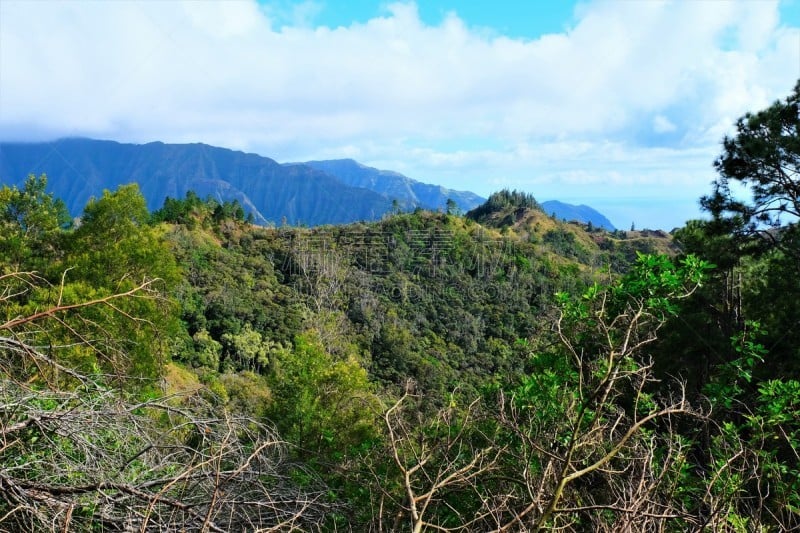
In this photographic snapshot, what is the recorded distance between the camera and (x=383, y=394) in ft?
83.8

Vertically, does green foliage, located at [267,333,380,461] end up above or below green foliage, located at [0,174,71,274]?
below

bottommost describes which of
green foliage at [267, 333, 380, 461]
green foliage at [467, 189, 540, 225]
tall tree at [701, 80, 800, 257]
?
green foliage at [267, 333, 380, 461]

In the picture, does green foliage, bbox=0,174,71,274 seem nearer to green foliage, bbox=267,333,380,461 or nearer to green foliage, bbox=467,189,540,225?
green foliage, bbox=267,333,380,461

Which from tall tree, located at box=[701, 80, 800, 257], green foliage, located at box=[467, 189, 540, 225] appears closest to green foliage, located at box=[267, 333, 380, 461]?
tall tree, located at box=[701, 80, 800, 257]

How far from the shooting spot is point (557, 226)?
98.0 meters

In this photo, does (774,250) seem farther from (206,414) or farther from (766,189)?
(206,414)

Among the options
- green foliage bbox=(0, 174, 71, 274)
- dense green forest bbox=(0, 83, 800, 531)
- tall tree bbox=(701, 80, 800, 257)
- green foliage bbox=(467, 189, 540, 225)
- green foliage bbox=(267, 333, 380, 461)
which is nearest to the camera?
dense green forest bbox=(0, 83, 800, 531)

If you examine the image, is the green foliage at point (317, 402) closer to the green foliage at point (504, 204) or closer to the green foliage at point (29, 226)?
the green foliage at point (29, 226)

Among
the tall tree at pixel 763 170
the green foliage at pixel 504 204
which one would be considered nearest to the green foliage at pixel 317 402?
the tall tree at pixel 763 170

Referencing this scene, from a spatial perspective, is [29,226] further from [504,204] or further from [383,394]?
[504,204]

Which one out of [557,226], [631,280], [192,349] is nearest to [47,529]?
[631,280]

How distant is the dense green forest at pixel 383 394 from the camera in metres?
1.99

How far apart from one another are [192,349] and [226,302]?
7.83 m

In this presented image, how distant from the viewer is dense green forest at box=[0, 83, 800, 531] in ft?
6.52
